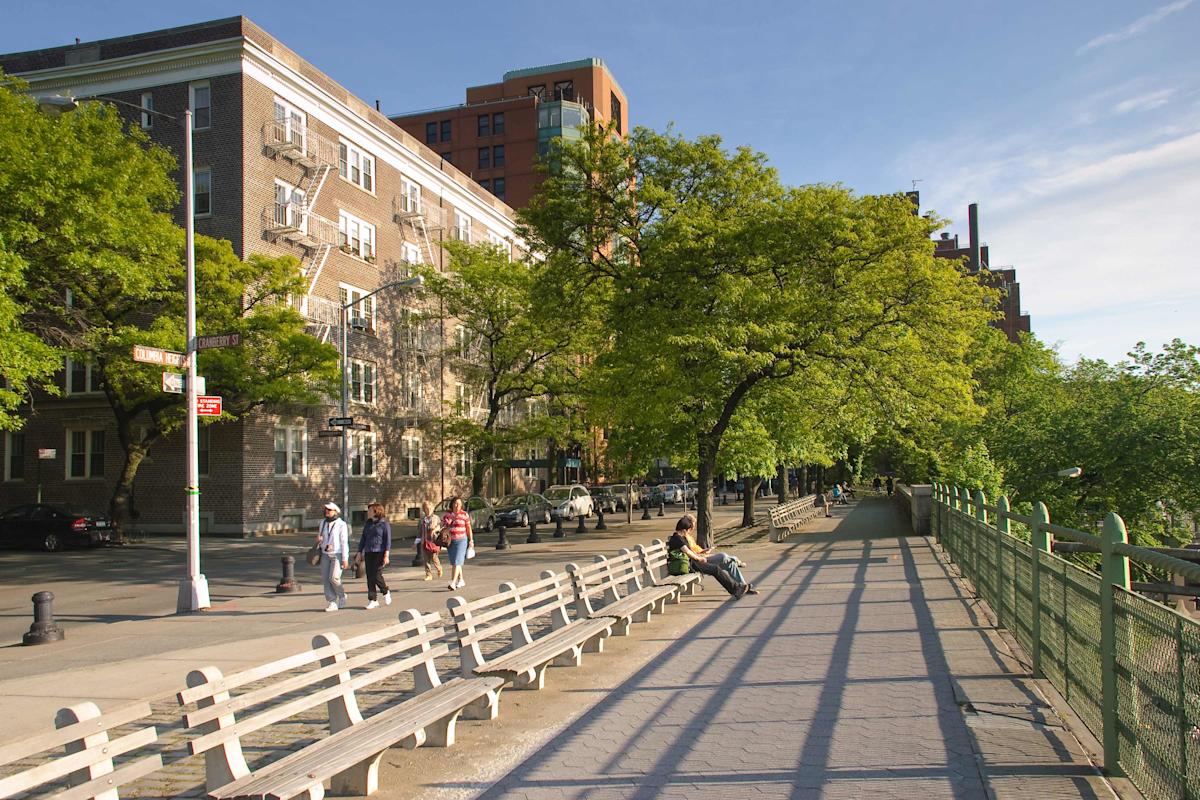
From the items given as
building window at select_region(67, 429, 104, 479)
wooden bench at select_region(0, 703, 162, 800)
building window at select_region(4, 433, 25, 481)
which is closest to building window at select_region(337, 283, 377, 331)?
building window at select_region(67, 429, 104, 479)

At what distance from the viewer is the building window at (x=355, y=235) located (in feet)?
129

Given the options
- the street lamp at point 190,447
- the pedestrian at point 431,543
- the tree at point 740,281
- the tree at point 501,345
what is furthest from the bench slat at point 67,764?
the tree at point 501,345

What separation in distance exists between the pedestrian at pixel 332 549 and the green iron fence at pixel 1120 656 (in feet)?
33.3

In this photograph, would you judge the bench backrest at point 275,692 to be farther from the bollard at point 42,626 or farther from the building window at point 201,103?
the building window at point 201,103

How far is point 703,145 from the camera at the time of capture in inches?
902

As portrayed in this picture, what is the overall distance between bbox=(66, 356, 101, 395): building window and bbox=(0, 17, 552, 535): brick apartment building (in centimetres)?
7

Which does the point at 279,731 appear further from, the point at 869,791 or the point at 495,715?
the point at 869,791

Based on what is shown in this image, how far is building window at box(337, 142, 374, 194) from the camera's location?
39906 mm

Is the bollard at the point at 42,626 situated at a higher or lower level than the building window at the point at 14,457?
lower

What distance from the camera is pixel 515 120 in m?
79.1

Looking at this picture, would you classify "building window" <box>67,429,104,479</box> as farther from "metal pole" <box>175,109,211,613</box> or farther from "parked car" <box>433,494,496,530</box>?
"metal pole" <box>175,109,211,613</box>

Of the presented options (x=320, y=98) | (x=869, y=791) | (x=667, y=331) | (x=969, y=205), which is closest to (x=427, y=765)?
(x=869, y=791)

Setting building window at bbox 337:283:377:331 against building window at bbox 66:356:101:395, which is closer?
building window at bbox 66:356:101:395

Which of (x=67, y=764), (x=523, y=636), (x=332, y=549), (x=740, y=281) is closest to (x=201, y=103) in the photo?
(x=740, y=281)
